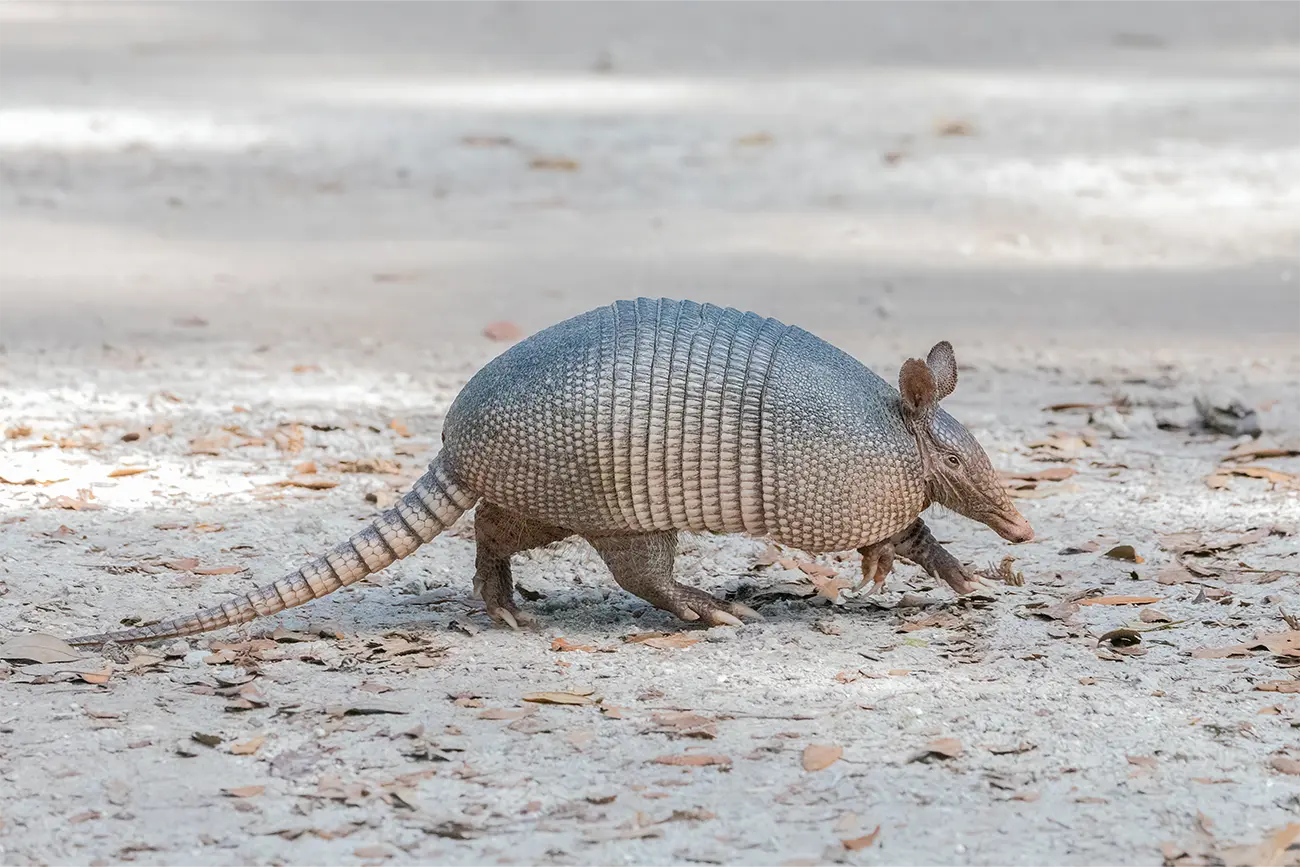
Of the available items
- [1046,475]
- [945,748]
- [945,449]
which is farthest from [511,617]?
[1046,475]

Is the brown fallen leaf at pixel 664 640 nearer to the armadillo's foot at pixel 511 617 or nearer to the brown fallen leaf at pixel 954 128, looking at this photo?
the armadillo's foot at pixel 511 617

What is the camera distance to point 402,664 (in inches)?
218

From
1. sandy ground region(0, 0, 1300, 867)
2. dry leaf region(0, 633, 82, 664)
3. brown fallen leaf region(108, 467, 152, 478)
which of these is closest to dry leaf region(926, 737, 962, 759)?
sandy ground region(0, 0, 1300, 867)

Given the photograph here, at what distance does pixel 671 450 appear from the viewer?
216 inches

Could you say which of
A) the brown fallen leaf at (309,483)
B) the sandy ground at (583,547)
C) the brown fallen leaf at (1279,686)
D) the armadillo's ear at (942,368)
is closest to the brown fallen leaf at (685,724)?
the sandy ground at (583,547)

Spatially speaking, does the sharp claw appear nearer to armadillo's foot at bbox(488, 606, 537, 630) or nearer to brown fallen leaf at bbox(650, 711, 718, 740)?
armadillo's foot at bbox(488, 606, 537, 630)

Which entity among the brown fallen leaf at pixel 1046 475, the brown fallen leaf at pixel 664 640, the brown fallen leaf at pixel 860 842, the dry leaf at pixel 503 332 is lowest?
the brown fallen leaf at pixel 860 842

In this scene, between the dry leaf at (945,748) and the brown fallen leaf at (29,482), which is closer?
the dry leaf at (945,748)

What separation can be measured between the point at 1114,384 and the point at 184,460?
15.9ft

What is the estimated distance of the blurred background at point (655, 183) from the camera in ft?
36.6

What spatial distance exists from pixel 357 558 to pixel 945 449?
1.93 meters

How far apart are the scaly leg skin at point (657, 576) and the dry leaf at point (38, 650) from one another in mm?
1674

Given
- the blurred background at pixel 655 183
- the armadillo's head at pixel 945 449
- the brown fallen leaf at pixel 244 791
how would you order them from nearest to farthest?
1. the brown fallen leaf at pixel 244 791
2. the armadillo's head at pixel 945 449
3. the blurred background at pixel 655 183

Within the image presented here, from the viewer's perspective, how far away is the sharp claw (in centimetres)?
588
